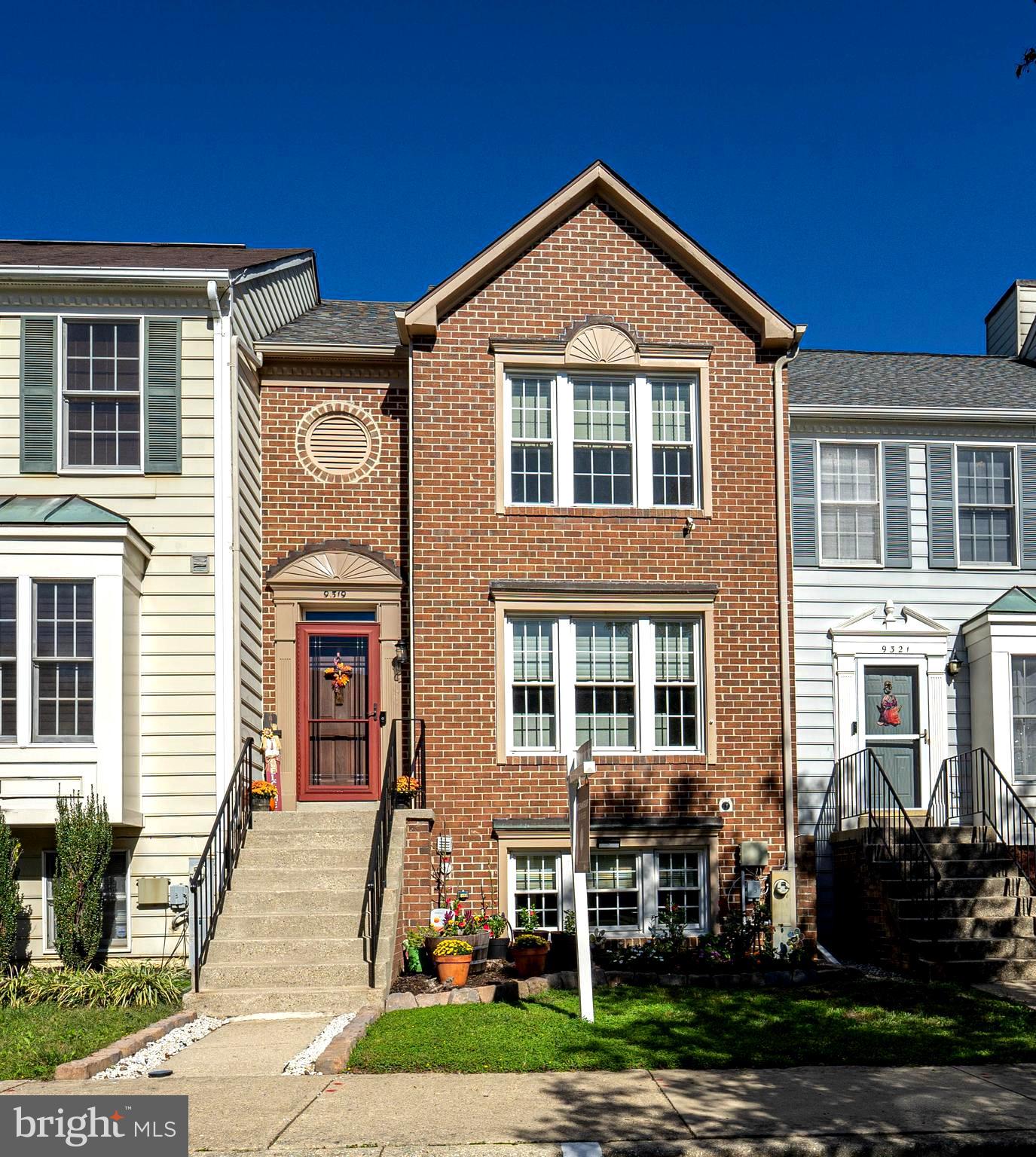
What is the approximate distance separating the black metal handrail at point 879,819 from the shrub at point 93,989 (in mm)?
7520

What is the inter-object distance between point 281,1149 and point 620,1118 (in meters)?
1.99

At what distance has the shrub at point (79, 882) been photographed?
13.3m

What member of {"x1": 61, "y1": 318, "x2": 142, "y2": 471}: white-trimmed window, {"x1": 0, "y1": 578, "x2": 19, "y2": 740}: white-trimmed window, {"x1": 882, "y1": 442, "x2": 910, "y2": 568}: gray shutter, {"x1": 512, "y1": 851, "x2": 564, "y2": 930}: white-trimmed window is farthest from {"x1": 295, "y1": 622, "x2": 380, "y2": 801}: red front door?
{"x1": 882, "y1": 442, "x2": 910, "y2": 568}: gray shutter

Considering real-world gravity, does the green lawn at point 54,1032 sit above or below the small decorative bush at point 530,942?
below

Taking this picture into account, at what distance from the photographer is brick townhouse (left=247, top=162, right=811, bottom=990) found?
1548 cm

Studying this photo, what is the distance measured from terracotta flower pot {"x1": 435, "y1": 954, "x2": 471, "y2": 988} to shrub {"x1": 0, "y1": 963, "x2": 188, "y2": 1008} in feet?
7.83

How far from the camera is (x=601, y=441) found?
16.1 metres

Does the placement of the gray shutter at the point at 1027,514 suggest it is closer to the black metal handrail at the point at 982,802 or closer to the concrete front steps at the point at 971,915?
the black metal handrail at the point at 982,802

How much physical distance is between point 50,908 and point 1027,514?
12.7 metres

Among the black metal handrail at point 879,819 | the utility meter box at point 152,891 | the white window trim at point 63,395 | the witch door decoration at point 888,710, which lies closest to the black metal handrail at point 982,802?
the black metal handrail at point 879,819

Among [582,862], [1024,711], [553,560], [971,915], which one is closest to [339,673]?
[553,560]

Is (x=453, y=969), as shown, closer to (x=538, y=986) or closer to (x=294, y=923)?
(x=538, y=986)

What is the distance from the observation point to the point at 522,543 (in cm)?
1580

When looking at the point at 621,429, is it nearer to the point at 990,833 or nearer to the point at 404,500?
the point at 404,500
